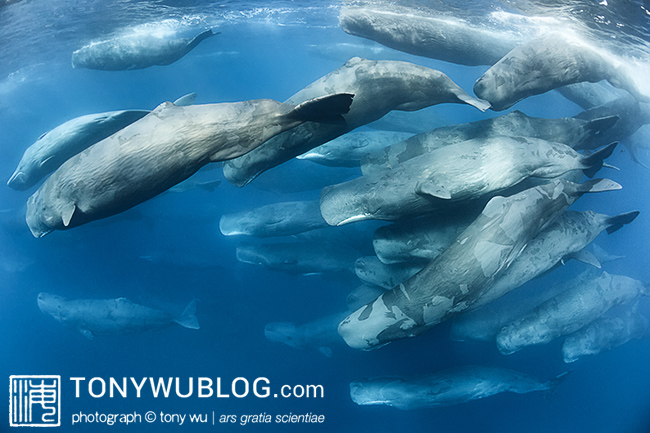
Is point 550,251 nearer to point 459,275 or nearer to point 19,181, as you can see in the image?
point 459,275

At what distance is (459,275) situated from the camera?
4.32 metres

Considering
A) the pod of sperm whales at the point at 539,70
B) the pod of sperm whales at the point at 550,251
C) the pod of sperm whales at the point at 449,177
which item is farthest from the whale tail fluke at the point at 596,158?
the pod of sperm whales at the point at 539,70

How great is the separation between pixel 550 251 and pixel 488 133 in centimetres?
208

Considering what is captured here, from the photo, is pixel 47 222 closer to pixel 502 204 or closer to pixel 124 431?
pixel 124 431

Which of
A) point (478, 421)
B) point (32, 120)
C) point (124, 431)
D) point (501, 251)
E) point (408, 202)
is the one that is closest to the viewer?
point (501, 251)

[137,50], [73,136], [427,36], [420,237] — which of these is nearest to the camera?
[420,237]

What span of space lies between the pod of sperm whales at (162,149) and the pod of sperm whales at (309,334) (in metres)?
3.78

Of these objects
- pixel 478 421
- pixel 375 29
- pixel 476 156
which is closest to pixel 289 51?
pixel 375 29

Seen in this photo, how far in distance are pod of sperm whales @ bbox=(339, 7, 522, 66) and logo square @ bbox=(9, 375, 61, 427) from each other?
29.7ft

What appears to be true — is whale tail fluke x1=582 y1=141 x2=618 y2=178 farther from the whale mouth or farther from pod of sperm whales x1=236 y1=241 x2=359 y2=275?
the whale mouth

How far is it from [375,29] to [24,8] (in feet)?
26.1

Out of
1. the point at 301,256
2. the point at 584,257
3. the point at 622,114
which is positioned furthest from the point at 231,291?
the point at 622,114

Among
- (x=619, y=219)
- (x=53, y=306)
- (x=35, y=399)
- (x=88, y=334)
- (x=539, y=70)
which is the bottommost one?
(x=88, y=334)

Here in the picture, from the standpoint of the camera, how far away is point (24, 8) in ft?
25.3
